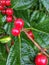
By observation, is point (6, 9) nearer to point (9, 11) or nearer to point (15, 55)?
point (9, 11)

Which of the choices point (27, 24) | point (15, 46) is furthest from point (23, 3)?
point (15, 46)

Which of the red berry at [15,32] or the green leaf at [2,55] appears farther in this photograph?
the green leaf at [2,55]

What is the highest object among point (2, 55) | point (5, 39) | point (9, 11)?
point (9, 11)

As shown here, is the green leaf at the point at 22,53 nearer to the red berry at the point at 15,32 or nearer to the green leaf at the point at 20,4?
the red berry at the point at 15,32

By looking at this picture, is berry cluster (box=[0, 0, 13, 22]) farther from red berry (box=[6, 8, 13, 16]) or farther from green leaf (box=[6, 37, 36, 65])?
green leaf (box=[6, 37, 36, 65])

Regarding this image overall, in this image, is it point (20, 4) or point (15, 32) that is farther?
point (20, 4)

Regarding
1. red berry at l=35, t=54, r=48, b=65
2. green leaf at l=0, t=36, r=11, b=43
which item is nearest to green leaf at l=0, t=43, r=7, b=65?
green leaf at l=0, t=36, r=11, b=43

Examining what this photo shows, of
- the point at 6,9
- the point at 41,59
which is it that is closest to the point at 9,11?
the point at 6,9

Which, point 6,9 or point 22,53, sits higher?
point 6,9

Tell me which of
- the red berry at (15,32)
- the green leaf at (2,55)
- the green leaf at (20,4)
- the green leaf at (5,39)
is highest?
the green leaf at (20,4)

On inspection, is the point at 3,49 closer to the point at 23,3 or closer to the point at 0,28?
the point at 0,28

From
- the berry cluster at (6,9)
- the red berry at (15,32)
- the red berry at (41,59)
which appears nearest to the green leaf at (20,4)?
the berry cluster at (6,9)
